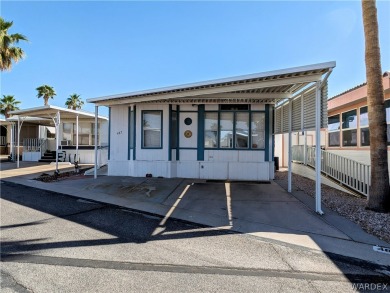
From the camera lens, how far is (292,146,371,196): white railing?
23.5ft

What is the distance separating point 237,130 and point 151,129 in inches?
143

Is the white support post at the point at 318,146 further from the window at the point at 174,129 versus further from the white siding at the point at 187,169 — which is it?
the window at the point at 174,129

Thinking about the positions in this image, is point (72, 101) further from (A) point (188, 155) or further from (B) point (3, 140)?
(A) point (188, 155)

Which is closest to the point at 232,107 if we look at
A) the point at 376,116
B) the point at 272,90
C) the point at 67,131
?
the point at 272,90

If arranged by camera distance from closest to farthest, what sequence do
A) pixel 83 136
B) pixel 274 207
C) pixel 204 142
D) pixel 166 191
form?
pixel 274 207 → pixel 166 191 → pixel 204 142 → pixel 83 136

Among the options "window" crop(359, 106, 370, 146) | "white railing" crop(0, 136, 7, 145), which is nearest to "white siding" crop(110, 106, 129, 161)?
"window" crop(359, 106, 370, 146)

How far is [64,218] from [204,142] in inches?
254

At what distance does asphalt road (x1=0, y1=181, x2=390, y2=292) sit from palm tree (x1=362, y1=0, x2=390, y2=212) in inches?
115

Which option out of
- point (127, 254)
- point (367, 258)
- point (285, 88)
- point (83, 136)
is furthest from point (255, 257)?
point (83, 136)

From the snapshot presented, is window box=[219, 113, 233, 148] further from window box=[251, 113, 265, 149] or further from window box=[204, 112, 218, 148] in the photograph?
window box=[251, 113, 265, 149]

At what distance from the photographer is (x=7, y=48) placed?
597 inches

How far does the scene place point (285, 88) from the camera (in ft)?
26.5

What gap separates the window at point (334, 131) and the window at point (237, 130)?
13.9ft

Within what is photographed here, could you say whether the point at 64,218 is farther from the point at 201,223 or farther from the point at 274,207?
the point at 274,207
